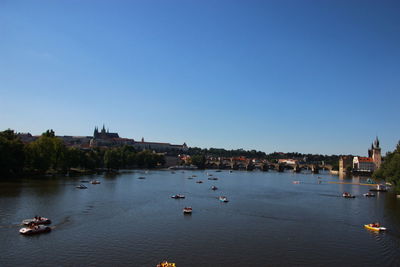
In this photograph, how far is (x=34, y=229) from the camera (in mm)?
31750

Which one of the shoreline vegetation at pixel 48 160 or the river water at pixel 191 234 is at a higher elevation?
the shoreline vegetation at pixel 48 160

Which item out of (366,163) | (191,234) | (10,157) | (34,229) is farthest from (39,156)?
(366,163)

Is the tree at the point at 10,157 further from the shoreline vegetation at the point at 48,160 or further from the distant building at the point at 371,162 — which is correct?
the distant building at the point at 371,162

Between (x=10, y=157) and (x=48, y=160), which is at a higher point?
(x=10, y=157)

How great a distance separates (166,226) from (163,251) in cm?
915

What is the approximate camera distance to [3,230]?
32.1m

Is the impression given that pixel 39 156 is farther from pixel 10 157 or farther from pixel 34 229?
pixel 34 229

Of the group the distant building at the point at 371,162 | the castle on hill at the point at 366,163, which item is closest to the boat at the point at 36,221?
the castle on hill at the point at 366,163

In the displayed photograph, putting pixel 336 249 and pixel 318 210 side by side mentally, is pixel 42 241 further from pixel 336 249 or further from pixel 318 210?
pixel 318 210

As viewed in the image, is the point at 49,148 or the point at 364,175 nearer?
the point at 49,148

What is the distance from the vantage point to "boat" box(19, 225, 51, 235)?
31234 mm

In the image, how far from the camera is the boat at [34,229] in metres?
31.2

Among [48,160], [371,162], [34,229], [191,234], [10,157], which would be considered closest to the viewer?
[34,229]

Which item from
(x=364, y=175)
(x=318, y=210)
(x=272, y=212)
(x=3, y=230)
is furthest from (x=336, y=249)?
(x=364, y=175)
